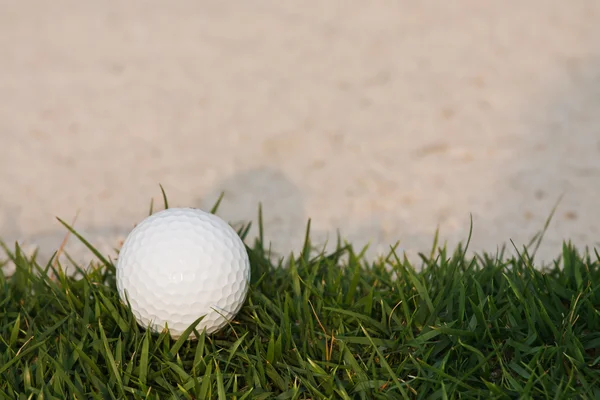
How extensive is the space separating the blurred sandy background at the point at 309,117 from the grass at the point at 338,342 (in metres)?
0.75

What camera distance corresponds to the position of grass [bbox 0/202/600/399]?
191 centimetres

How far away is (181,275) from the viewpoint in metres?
2.02

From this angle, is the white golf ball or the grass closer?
the grass

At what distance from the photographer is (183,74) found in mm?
4328

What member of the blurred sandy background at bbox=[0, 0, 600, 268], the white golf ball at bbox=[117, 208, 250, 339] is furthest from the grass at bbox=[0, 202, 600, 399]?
the blurred sandy background at bbox=[0, 0, 600, 268]

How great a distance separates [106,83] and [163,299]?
2.56 meters

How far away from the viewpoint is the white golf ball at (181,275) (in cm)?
202

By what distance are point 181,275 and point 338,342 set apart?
496 mm

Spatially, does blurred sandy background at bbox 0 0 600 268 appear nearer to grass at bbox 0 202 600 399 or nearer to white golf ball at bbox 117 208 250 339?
grass at bbox 0 202 600 399

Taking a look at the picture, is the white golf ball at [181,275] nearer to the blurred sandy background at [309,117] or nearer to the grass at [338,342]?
the grass at [338,342]

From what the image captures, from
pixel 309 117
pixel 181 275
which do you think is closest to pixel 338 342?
pixel 181 275

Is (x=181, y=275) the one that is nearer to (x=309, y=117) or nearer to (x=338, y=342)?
(x=338, y=342)

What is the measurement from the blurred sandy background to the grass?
75cm

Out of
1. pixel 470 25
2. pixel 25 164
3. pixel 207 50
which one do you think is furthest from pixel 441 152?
pixel 25 164
